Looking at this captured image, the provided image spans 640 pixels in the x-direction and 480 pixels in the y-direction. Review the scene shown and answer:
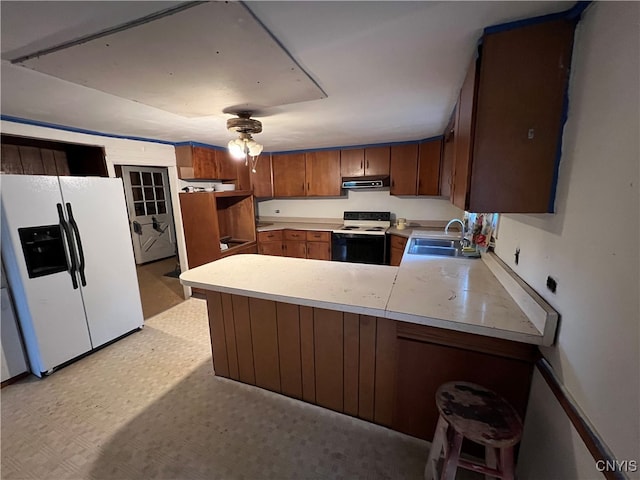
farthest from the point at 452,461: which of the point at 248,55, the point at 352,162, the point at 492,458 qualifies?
the point at 352,162

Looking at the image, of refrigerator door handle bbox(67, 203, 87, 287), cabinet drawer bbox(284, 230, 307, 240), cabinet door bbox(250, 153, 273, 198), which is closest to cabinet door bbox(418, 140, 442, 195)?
cabinet drawer bbox(284, 230, 307, 240)

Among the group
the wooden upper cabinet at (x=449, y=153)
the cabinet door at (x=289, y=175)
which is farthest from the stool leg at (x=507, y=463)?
the cabinet door at (x=289, y=175)

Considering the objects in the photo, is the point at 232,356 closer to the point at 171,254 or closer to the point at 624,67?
the point at 624,67

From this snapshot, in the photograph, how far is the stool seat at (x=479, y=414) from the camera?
0.98 meters

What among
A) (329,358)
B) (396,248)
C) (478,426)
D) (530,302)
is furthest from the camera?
(396,248)

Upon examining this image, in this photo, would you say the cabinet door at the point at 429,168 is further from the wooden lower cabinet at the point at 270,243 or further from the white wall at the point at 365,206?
the wooden lower cabinet at the point at 270,243

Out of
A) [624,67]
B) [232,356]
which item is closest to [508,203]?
[624,67]

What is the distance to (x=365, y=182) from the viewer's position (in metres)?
3.88

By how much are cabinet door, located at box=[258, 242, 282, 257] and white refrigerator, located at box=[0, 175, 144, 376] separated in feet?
6.18

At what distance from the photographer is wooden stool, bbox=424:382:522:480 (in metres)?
0.99

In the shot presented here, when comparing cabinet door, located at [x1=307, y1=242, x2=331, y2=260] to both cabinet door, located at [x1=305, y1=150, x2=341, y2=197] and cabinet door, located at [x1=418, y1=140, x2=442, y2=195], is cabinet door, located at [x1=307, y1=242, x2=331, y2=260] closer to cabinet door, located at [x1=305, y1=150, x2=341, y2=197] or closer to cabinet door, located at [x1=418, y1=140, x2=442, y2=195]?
cabinet door, located at [x1=305, y1=150, x2=341, y2=197]

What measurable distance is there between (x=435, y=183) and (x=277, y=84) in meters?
2.82

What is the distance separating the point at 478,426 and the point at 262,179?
416 centimetres

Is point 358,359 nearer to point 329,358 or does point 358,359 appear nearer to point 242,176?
point 329,358
